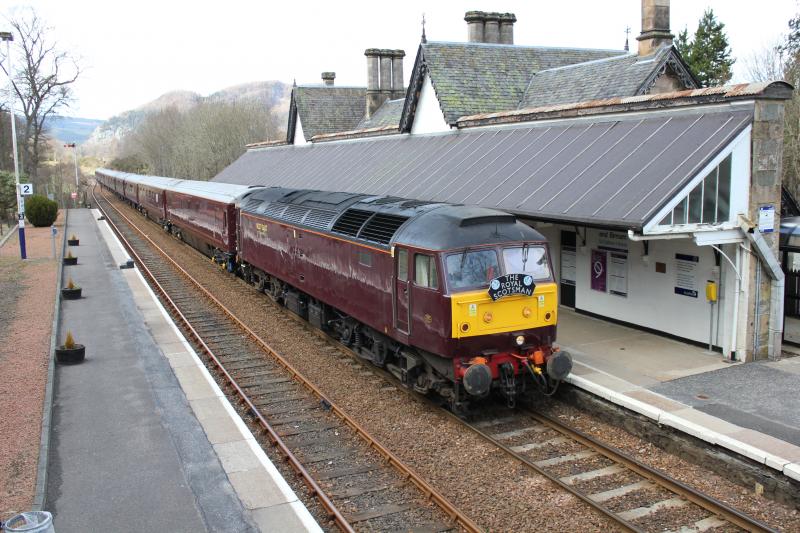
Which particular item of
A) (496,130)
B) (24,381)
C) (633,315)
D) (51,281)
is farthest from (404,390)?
(51,281)

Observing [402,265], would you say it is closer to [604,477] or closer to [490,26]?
[604,477]

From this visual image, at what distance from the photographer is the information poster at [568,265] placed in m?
16.2

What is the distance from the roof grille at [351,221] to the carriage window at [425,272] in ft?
8.34

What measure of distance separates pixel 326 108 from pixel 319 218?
26726 millimetres

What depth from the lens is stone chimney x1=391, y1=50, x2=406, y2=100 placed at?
1534 inches

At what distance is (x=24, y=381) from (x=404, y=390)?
266 inches

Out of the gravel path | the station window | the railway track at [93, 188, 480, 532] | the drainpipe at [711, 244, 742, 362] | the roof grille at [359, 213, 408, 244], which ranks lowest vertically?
the railway track at [93, 188, 480, 532]

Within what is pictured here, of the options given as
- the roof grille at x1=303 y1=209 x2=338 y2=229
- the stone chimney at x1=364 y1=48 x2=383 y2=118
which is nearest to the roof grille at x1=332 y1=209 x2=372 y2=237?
the roof grille at x1=303 y1=209 x2=338 y2=229

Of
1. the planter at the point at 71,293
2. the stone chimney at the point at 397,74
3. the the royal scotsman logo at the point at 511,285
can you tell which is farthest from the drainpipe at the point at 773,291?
the stone chimney at the point at 397,74

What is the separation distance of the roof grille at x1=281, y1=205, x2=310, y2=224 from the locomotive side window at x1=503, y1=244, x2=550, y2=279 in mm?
6844

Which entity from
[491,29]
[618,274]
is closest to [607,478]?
[618,274]

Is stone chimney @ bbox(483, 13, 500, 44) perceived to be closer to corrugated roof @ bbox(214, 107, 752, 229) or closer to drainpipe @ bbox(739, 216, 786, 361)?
corrugated roof @ bbox(214, 107, 752, 229)

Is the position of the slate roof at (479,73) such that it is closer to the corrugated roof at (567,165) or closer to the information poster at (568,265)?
the corrugated roof at (567,165)

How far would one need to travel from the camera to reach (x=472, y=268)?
33.2 ft
